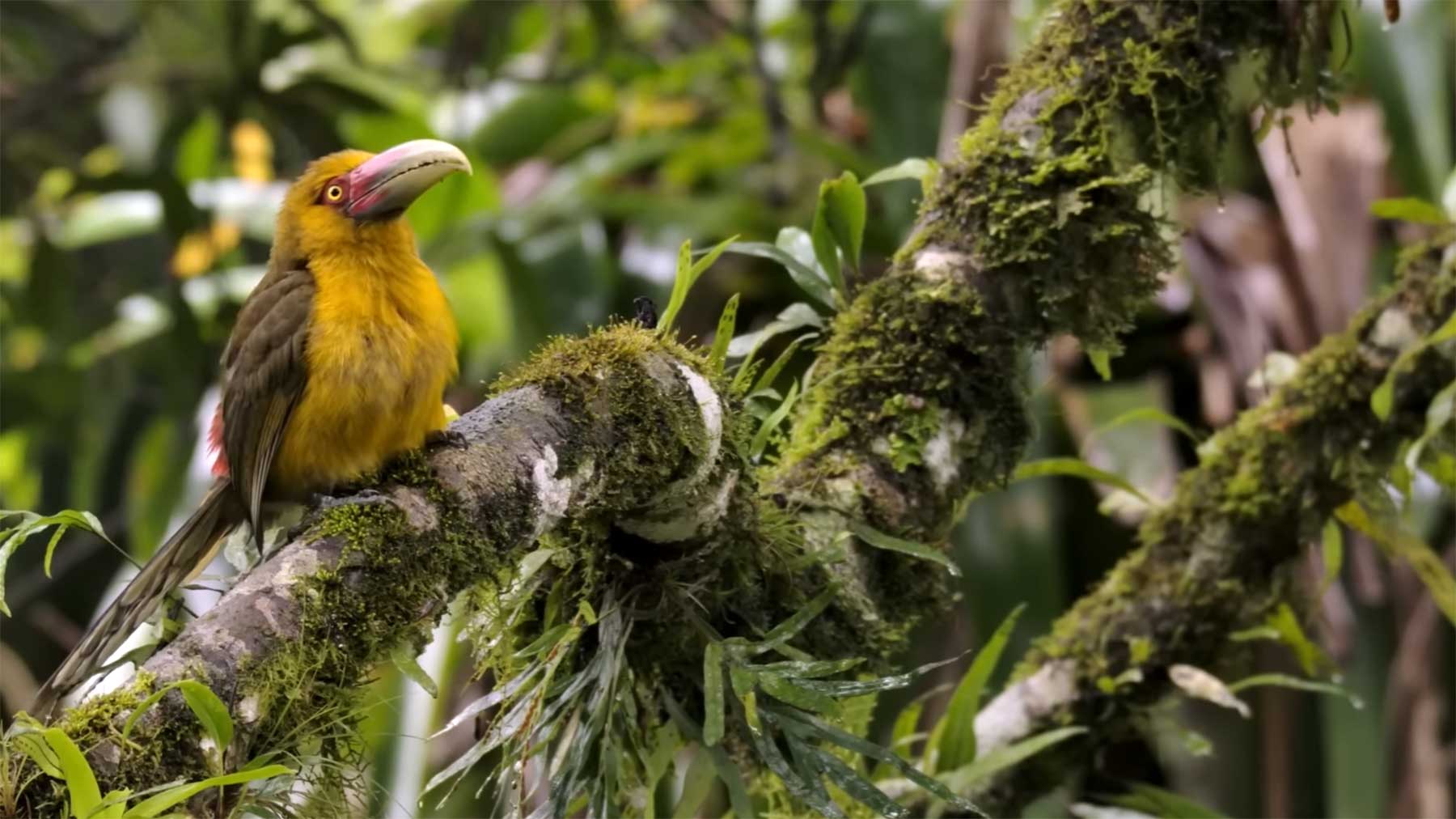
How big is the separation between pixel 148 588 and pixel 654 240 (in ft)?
7.69

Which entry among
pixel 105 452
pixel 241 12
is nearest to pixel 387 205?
pixel 241 12

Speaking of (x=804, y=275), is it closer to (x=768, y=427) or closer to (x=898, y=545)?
(x=768, y=427)

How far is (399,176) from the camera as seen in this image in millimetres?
1935

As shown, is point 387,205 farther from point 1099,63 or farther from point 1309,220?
point 1309,220

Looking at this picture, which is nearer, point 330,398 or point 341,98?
point 330,398

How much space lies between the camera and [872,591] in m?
1.69

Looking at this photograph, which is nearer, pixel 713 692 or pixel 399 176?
pixel 713 692

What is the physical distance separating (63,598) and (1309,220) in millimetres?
3994

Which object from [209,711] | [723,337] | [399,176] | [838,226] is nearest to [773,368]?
[723,337]

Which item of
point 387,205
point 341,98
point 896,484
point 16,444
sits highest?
point 341,98

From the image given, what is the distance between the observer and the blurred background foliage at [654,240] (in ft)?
11.3

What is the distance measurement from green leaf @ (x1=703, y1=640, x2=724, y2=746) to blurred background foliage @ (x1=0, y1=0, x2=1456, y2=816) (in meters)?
1.65

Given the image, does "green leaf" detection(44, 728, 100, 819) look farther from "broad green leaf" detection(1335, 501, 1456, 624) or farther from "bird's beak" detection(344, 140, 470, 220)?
"broad green leaf" detection(1335, 501, 1456, 624)

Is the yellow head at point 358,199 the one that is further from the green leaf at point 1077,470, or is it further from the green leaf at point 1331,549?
the green leaf at point 1331,549
